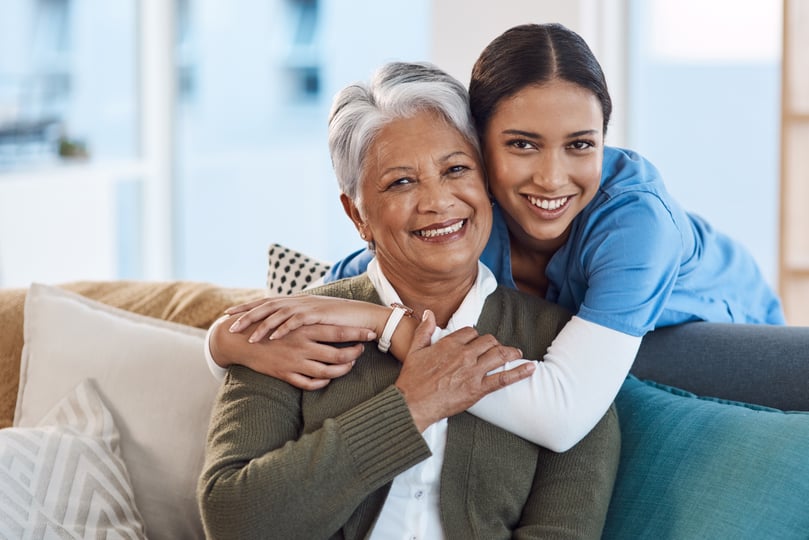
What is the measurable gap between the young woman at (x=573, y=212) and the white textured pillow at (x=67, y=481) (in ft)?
1.37

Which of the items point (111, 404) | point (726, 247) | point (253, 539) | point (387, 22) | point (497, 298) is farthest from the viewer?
point (387, 22)

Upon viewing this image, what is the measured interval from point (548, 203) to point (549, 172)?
0.07 meters

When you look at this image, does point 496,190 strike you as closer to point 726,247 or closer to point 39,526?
point 726,247

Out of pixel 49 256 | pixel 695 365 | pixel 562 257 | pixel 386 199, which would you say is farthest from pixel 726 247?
pixel 49 256

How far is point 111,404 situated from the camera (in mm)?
2012

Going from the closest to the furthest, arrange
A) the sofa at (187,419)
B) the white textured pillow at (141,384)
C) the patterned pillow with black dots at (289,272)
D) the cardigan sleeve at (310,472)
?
the cardigan sleeve at (310,472)
the sofa at (187,419)
the white textured pillow at (141,384)
the patterned pillow with black dots at (289,272)

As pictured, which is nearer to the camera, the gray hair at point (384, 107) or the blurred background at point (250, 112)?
the gray hair at point (384, 107)

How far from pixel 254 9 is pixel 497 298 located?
4.57 metres

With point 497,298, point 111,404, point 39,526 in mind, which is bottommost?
point 39,526

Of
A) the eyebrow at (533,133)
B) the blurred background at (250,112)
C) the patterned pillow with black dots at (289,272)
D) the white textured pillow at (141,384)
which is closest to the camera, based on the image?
the eyebrow at (533,133)

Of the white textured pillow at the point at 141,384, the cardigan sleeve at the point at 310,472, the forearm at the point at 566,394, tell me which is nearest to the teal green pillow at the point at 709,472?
the forearm at the point at 566,394

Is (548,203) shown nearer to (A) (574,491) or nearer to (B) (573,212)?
(B) (573,212)

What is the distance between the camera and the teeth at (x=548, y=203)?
1.72m

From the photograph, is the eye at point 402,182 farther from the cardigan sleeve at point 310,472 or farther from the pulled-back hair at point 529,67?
the cardigan sleeve at point 310,472
